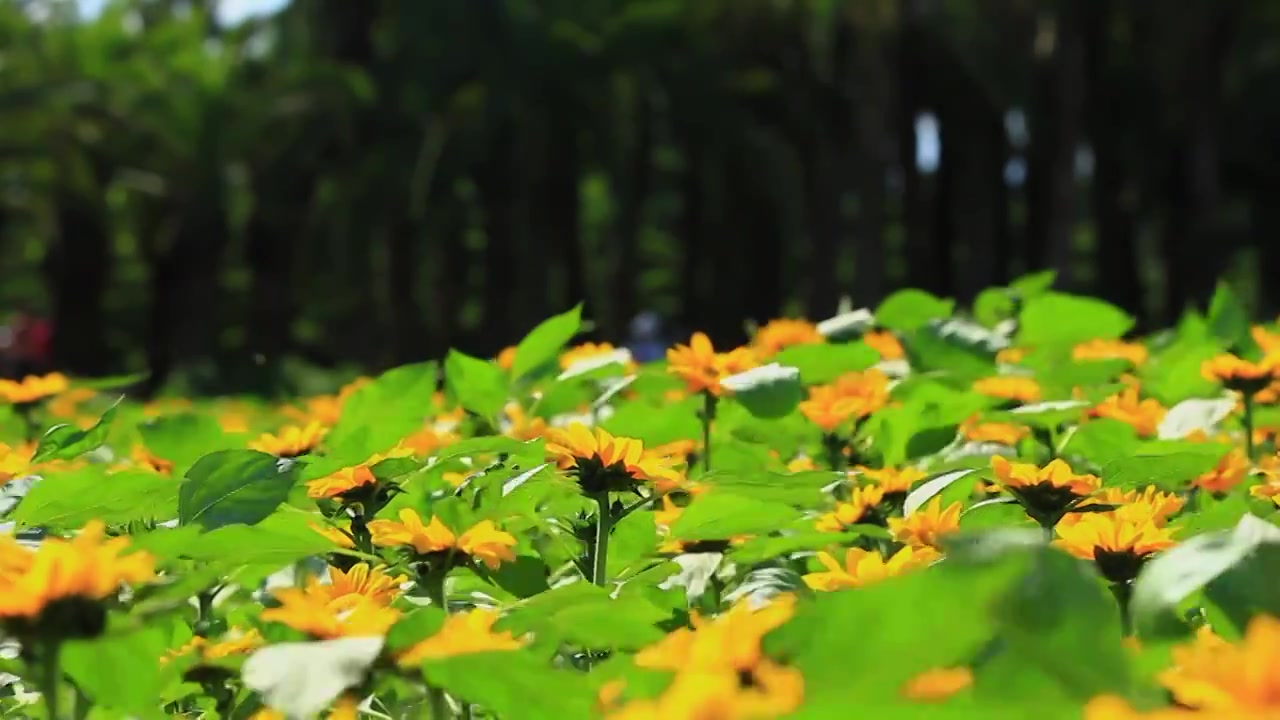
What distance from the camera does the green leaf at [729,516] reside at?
3.33 feet

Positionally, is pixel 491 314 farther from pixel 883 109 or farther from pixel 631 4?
pixel 883 109

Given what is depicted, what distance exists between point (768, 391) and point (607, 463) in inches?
12.7

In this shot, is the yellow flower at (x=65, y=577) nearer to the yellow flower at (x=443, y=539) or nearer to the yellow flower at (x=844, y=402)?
the yellow flower at (x=443, y=539)

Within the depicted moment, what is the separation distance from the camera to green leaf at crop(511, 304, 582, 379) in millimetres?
1606

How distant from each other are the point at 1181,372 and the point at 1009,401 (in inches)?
11.3

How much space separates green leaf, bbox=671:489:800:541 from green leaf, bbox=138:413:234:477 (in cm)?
57

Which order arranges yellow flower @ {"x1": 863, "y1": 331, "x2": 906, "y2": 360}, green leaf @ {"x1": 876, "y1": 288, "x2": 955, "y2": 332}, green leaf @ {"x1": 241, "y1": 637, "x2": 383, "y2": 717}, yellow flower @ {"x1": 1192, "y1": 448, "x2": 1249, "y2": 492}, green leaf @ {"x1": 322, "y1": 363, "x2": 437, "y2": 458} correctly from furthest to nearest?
yellow flower @ {"x1": 863, "y1": 331, "x2": 906, "y2": 360}, green leaf @ {"x1": 876, "y1": 288, "x2": 955, "y2": 332}, green leaf @ {"x1": 322, "y1": 363, "x2": 437, "y2": 458}, yellow flower @ {"x1": 1192, "y1": 448, "x2": 1249, "y2": 492}, green leaf @ {"x1": 241, "y1": 637, "x2": 383, "y2": 717}

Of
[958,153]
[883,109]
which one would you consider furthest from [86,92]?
[958,153]

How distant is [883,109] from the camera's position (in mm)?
14430

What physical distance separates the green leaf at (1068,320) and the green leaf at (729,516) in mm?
996

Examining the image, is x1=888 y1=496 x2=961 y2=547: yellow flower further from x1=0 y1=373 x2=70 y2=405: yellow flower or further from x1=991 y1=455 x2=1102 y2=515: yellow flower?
x1=0 y1=373 x2=70 y2=405: yellow flower

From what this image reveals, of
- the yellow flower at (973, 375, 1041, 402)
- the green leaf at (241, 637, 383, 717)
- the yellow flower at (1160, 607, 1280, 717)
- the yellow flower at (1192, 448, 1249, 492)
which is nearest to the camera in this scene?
the yellow flower at (1160, 607, 1280, 717)

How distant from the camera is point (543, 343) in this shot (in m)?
1.62

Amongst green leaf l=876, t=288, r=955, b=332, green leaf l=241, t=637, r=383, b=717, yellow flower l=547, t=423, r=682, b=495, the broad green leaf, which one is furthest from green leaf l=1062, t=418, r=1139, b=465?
green leaf l=241, t=637, r=383, b=717
